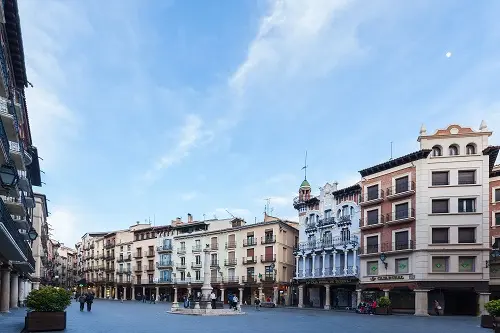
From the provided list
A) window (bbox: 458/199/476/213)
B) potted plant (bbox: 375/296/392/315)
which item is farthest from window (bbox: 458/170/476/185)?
potted plant (bbox: 375/296/392/315)

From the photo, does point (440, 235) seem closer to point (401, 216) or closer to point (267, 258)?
point (401, 216)

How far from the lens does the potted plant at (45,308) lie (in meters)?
19.4

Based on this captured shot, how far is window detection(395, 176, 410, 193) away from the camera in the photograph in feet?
164

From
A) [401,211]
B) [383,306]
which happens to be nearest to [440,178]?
[401,211]

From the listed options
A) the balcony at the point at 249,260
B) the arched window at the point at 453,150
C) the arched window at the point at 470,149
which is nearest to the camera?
the arched window at the point at 470,149

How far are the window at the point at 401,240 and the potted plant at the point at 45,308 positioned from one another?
36433mm

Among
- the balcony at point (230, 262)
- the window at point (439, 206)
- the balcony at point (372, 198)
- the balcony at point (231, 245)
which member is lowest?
the balcony at point (230, 262)

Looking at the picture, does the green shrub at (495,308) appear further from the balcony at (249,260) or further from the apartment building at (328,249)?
the balcony at (249,260)

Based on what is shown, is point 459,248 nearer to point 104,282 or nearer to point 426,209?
point 426,209

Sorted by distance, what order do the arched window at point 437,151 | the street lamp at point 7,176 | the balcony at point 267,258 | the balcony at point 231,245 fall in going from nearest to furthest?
the street lamp at point 7,176, the arched window at point 437,151, the balcony at point 267,258, the balcony at point 231,245

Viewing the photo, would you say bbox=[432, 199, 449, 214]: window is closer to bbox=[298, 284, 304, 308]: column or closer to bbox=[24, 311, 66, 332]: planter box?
bbox=[298, 284, 304, 308]: column

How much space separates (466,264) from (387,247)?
26.0 ft

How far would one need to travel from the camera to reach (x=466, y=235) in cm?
4612

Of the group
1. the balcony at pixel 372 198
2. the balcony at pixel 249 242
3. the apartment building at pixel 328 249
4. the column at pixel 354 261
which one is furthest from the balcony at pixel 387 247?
the balcony at pixel 249 242
